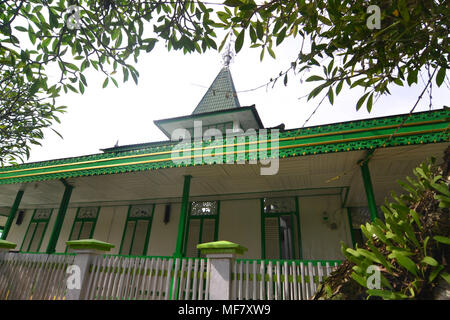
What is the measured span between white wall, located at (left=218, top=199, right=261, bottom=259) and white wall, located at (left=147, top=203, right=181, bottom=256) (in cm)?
193

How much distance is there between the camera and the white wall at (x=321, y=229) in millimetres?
7344

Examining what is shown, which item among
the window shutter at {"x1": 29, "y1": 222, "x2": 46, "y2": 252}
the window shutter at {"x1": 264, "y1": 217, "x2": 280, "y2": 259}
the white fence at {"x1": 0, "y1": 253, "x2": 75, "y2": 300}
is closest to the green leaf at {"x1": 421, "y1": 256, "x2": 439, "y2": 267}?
the white fence at {"x1": 0, "y1": 253, "x2": 75, "y2": 300}

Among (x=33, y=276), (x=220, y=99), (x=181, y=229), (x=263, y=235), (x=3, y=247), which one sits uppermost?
(x=220, y=99)

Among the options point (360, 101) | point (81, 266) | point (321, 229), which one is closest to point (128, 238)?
point (81, 266)

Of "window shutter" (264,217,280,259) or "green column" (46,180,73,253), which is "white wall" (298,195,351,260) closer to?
"window shutter" (264,217,280,259)

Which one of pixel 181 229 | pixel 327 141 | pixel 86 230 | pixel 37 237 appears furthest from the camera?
pixel 37 237

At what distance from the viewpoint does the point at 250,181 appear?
7285 mm

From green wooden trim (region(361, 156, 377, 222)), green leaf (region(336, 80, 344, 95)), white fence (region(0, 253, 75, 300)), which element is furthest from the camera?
white fence (region(0, 253, 75, 300))

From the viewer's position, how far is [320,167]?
590cm

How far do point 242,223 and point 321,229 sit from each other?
269cm

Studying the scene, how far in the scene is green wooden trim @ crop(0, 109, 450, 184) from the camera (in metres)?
4.21

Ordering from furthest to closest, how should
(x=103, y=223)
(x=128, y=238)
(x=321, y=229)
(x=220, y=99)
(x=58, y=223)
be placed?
(x=220, y=99), (x=103, y=223), (x=128, y=238), (x=321, y=229), (x=58, y=223)

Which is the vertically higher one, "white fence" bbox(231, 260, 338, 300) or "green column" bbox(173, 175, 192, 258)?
"green column" bbox(173, 175, 192, 258)

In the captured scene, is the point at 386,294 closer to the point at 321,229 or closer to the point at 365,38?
the point at 365,38
